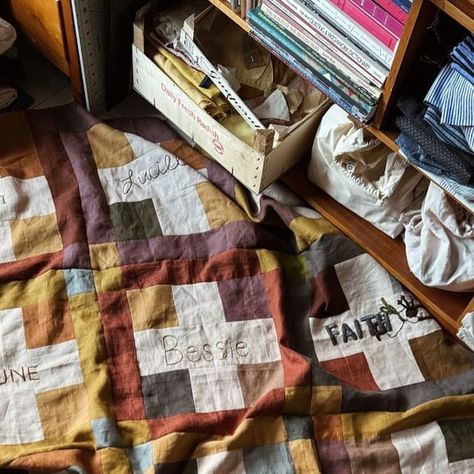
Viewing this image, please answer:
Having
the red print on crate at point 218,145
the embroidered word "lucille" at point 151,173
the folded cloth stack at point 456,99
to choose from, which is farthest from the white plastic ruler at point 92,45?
the folded cloth stack at point 456,99

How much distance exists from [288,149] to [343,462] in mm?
592

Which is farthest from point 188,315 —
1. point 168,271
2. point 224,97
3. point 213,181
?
point 224,97

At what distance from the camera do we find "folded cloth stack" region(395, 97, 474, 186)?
1.22m

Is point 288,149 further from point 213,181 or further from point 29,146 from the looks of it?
point 29,146

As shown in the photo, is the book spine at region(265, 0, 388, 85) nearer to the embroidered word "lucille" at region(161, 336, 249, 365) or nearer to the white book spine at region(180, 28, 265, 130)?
the white book spine at region(180, 28, 265, 130)

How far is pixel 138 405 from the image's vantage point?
1330mm

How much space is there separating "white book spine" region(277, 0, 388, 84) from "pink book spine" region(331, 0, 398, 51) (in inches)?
1.7

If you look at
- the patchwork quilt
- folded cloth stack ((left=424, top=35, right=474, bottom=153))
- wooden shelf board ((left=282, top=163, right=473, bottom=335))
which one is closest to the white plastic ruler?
the patchwork quilt

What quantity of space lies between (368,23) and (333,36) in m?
0.08

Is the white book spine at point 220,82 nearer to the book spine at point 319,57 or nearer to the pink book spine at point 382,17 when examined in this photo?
the book spine at point 319,57

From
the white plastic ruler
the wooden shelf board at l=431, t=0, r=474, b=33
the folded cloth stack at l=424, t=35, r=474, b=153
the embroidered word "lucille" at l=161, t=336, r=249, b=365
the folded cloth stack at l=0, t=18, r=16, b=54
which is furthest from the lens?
the folded cloth stack at l=0, t=18, r=16, b=54

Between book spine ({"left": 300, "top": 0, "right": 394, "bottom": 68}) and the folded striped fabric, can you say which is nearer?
book spine ({"left": 300, "top": 0, "right": 394, "bottom": 68})

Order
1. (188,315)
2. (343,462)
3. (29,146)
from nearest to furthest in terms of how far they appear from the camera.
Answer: (343,462) → (188,315) → (29,146)

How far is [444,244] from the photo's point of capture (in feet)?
4.49
